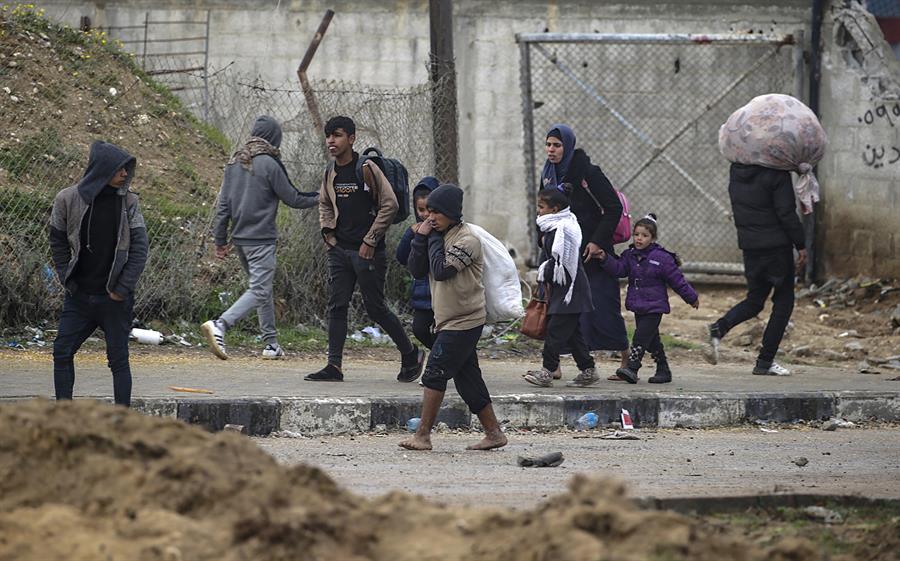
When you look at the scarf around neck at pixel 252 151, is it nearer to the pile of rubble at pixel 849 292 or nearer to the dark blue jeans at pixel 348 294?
the dark blue jeans at pixel 348 294

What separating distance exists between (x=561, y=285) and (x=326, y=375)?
1.72m

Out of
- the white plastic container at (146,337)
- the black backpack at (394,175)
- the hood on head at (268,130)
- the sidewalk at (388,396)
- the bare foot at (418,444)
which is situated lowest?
the bare foot at (418,444)

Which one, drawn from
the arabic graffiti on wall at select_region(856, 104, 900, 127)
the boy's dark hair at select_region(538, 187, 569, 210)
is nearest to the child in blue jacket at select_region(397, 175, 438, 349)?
the boy's dark hair at select_region(538, 187, 569, 210)

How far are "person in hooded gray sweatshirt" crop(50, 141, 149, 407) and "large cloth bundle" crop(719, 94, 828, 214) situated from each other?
498cm

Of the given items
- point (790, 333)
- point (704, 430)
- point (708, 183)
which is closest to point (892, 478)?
point (704, 430)

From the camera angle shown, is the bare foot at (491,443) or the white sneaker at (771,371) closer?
the bare foot at (491,443)

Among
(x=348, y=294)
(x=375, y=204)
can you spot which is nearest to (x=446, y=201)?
(x=375, y=204)

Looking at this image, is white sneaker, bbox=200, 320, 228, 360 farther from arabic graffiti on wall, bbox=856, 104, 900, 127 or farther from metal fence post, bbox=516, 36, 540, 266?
arabic graffiti on wall, bbox=856, 104, 900, 127

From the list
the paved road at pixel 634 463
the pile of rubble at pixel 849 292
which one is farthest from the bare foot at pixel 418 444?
the pile of rubble at pixel 849 292

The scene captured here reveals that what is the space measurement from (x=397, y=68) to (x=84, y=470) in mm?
12000

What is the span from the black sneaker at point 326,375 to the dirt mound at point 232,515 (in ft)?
15.5

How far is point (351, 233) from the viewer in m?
9.79

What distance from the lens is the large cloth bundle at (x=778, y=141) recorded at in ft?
35.2

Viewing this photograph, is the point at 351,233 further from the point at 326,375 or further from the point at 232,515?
the point at 232,515
